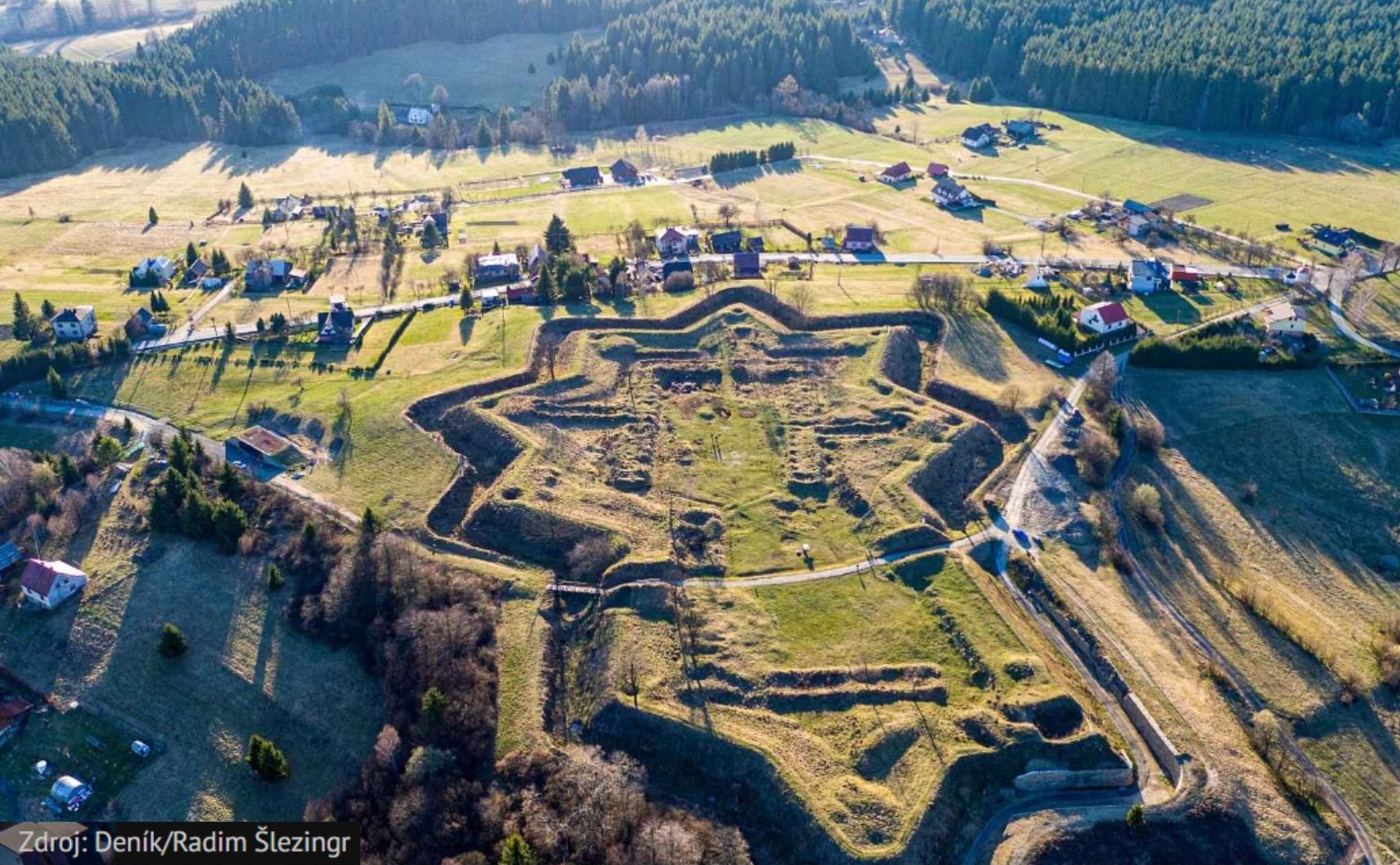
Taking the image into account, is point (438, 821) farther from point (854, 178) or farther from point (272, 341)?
point (854, 178)

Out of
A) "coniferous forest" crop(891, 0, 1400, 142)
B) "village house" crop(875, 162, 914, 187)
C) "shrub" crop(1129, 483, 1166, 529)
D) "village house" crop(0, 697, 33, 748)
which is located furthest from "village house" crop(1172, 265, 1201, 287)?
"village house" crop(0, 697, 33, 748)

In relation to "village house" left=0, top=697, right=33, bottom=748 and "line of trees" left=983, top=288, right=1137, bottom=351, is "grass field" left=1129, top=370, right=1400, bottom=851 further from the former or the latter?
"village house" left=0, top=697, right=33, bottom=748

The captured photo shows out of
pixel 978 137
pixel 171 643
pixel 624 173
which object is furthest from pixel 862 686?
pixel 978 137

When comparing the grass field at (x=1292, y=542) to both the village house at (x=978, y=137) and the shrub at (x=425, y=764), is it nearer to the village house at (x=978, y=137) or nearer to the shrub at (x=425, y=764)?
the shrub at (x=425, y=764)

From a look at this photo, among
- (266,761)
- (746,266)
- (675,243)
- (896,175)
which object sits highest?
(896,175)

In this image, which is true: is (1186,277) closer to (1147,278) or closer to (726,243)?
(1147,278)

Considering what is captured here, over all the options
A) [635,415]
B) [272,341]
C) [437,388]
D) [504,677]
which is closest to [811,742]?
[504,677]
